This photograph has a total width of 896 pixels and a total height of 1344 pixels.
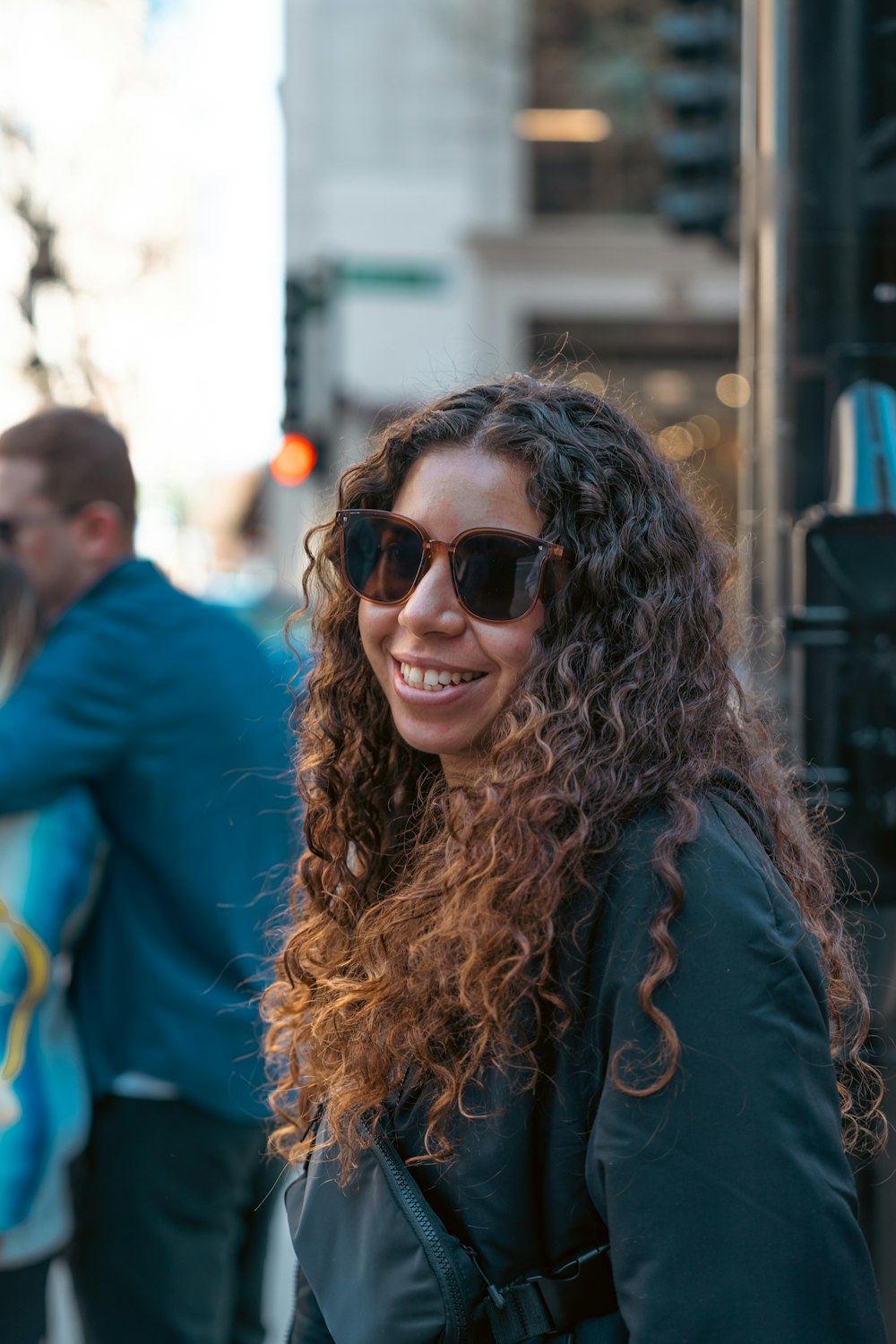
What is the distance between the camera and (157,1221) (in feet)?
8.62

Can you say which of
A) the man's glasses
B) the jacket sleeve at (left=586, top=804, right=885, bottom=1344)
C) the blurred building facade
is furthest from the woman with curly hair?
the blurred building facade

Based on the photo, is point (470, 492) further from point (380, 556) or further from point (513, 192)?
point (513, 192)

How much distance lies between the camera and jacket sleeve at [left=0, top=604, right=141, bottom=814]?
2553 mm

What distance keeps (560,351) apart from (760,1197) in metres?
1.22

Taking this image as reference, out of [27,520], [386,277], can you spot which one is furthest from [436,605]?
[386,277]

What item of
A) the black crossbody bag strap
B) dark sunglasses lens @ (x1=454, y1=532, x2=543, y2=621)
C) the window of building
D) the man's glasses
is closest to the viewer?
the black crossbody bag strap

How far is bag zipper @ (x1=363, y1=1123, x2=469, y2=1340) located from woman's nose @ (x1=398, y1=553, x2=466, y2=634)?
0.57 m

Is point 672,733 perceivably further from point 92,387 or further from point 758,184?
point 92,387

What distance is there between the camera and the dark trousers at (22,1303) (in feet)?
8.02

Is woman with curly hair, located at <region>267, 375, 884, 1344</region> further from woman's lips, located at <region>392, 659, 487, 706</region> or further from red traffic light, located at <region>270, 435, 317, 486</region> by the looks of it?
red traffic light, located at <region>270, 435, 317, 486</region>

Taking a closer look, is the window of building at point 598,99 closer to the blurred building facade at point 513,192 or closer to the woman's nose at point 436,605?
the blurred building facade at point 513,192

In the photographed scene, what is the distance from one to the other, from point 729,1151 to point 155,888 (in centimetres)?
164

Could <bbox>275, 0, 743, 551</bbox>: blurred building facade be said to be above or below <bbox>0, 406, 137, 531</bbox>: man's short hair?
above

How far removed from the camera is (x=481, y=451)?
166 cm
